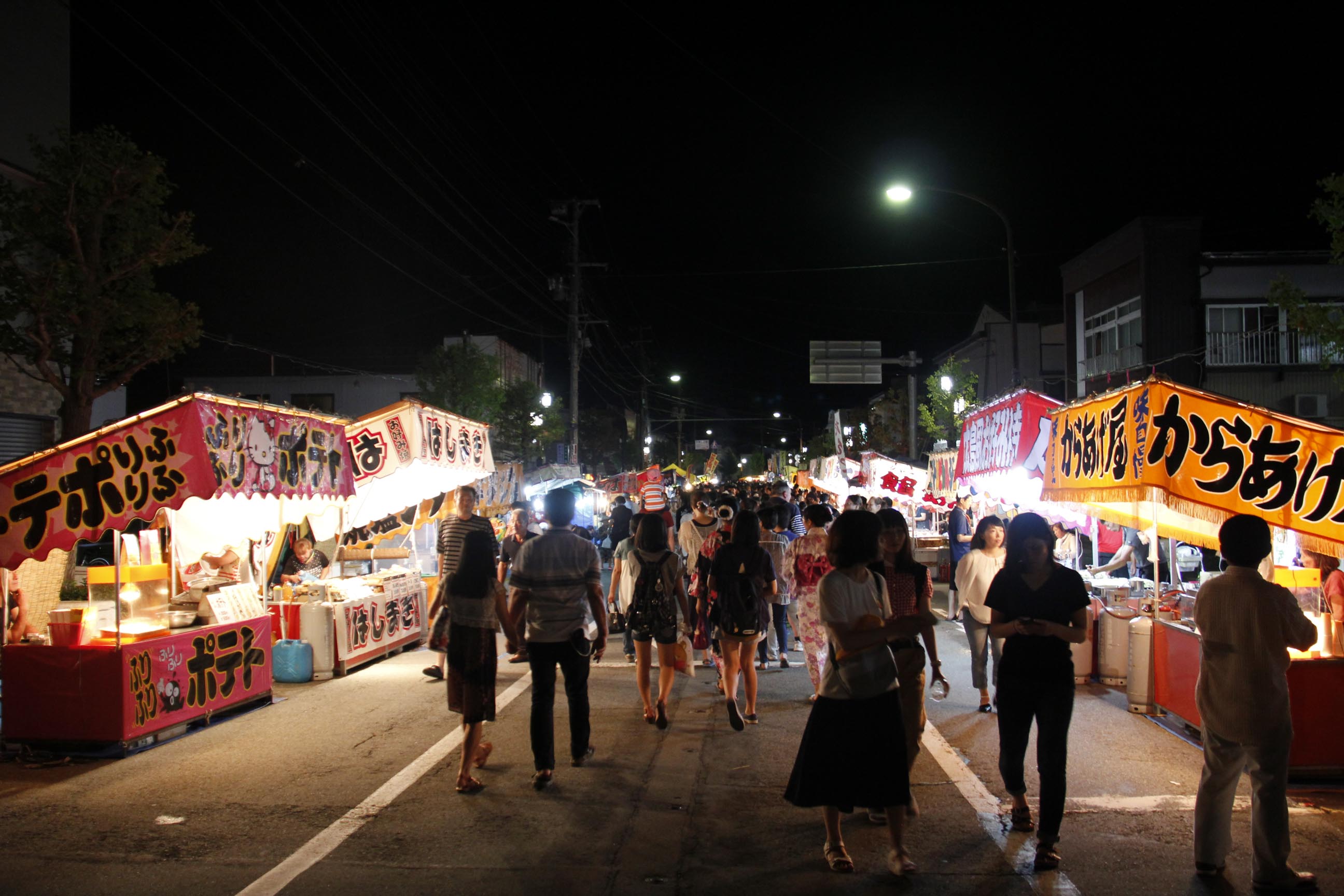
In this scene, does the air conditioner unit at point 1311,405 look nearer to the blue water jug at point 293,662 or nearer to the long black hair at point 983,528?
the long black hair at point 983,528

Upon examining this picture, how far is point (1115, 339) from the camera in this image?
28.4m

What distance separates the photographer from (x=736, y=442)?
156m

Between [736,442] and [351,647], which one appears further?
[736,442]

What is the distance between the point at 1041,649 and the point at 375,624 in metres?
8.80

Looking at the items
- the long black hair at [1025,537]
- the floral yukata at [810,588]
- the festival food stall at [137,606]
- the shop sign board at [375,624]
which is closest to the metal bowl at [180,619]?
the festival food stall at [137,606]

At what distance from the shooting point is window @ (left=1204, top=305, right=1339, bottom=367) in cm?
2505

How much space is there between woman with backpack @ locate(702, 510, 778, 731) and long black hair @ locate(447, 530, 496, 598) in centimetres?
222

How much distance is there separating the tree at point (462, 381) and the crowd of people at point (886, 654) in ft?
83.4

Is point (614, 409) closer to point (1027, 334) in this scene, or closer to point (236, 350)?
point (236, 350)

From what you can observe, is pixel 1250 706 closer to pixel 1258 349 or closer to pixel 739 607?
pixel 739 607

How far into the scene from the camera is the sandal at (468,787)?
6168 mm

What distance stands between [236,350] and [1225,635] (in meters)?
49.1

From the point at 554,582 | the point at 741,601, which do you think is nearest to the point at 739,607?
the point at 741,601

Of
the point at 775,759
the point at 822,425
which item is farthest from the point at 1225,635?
the point at 822,425
